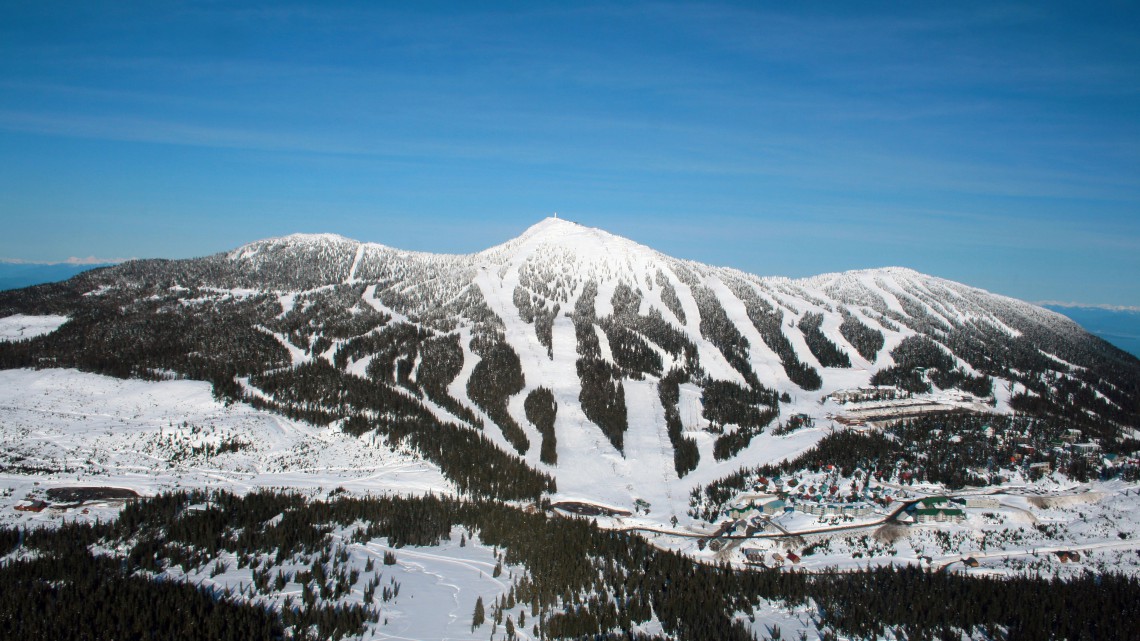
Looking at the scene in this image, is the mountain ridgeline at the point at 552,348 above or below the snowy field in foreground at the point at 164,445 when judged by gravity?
above

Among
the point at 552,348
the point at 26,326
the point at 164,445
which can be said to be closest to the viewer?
the point at 164,445

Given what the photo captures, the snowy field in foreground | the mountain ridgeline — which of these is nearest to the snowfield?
the mountain ridgeline

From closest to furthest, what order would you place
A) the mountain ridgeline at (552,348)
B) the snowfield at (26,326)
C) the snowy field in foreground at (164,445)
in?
the snowy field in foreground at (164,445), the mountain ridgeline at (552,348), the snowfield at (26,326)

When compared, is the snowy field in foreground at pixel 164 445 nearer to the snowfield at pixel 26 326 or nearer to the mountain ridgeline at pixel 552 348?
the mountain ridgeline at pixel 552 348

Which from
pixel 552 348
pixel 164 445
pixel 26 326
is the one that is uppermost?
pixel 552 348

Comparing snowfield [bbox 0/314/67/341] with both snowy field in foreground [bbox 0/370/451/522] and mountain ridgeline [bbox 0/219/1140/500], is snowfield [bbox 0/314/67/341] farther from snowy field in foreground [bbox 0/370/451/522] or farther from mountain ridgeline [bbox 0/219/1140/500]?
snowy field in foreground [bbox 0/370/451/522]

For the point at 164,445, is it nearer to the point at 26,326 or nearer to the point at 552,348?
the point at 552,348

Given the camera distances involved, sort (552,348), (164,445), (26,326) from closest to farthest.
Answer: (164,445) < (552,348) < (26,326)

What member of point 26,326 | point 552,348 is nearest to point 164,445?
point 552,348

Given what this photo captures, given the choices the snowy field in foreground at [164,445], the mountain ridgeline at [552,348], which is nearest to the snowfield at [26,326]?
the mountain ridgeline at [552,348]

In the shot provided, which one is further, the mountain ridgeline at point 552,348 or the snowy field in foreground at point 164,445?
the mountain ridgeline at point 552,348
